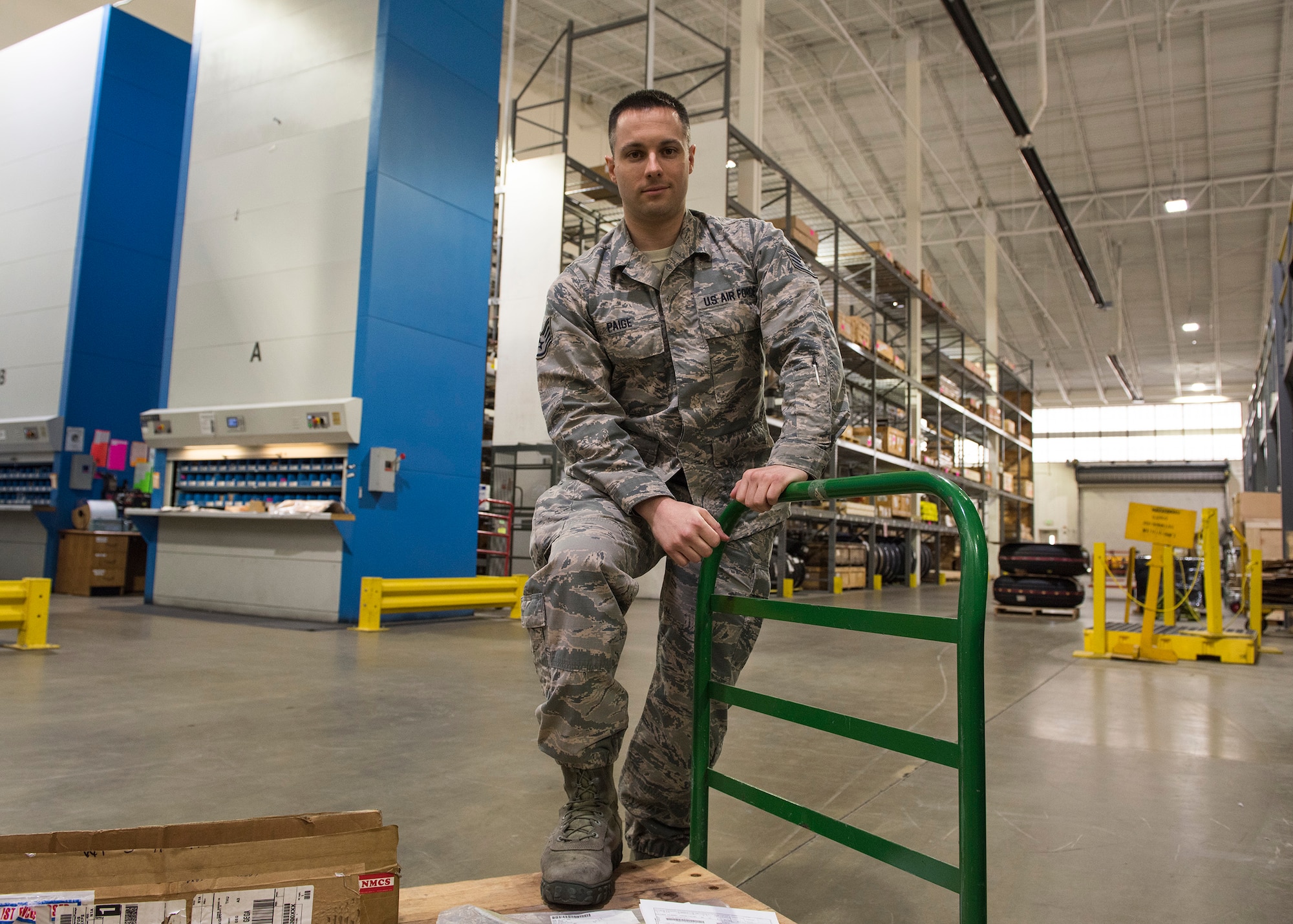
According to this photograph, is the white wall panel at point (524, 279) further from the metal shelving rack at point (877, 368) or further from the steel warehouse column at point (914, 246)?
the steel warehouse column at point (914, 246)

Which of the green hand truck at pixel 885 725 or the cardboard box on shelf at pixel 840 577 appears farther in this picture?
the cardboard box on shelf at pixel 840 577

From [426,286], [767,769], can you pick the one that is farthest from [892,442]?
[767,769]

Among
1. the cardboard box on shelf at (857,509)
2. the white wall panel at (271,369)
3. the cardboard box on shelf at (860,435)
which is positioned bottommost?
the cardboard box on shelf at (857,509)

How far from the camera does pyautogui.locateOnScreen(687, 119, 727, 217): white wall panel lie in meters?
10.6

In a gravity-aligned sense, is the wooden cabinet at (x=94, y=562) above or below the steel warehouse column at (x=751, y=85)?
below

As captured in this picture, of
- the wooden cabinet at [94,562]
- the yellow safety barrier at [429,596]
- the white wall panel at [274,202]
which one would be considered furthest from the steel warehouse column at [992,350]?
the wooden cabinet at [94,562]

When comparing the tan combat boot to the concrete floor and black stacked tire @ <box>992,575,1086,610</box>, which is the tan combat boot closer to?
the concrete floor

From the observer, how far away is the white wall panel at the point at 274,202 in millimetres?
7465

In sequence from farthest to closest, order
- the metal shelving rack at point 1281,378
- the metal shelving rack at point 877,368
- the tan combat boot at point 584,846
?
the metal shelving rack at point 877,368
the metal shelving rack at point 1281,378
the tan combat boot at point 584,846

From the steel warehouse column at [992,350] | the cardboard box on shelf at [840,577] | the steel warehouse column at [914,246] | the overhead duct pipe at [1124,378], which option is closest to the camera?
the cardboard box on shelf at [840,577]

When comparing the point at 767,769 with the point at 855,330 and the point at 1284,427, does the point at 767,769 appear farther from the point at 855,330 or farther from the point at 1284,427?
the point at 855,330

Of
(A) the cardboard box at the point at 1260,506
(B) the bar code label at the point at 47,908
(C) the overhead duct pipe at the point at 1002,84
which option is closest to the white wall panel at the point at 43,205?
(C) the overhead duct pipe at the point at 1002,84

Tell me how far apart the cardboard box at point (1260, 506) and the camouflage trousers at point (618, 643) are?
42.3 feet

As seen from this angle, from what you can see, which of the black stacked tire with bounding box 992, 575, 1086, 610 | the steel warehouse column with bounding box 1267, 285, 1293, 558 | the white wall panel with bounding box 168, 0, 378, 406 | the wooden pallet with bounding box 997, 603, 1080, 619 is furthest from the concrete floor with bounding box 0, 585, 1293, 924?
the steel warehouse column with bounding box 1267, 285, 1293, 558
